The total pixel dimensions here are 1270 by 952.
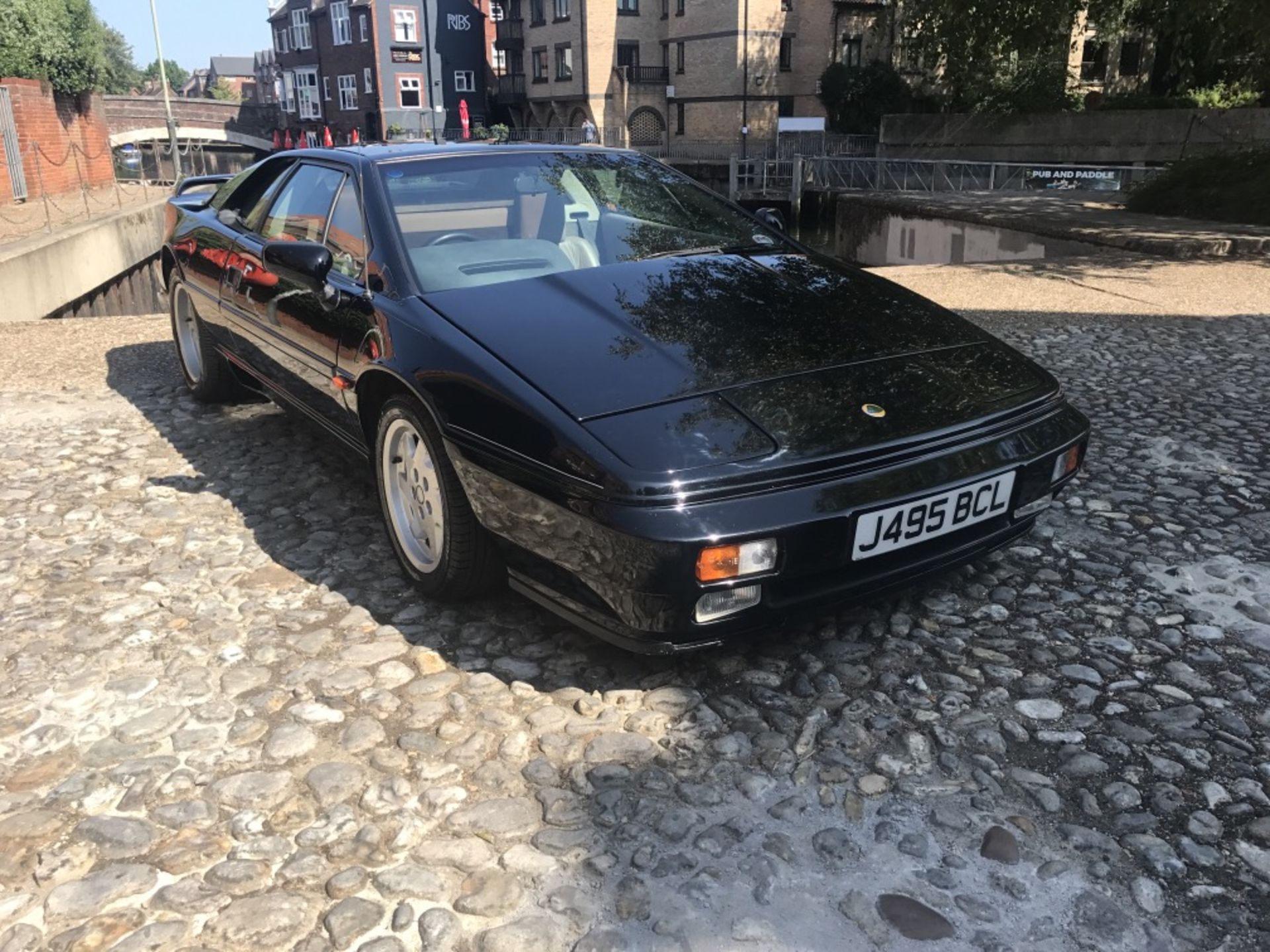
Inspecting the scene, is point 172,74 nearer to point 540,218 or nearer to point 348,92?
point 348,92

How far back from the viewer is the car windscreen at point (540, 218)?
3.61m

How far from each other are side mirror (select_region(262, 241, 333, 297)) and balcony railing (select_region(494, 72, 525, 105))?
5864 cm

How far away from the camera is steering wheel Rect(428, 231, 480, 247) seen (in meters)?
3.65

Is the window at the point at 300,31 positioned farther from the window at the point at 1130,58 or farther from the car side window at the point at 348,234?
the car side window at the point at 348,234

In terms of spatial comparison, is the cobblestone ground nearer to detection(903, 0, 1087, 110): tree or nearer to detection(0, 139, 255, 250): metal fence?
detection(0, 139, 255, 250): metal fence

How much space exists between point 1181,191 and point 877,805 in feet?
54.1

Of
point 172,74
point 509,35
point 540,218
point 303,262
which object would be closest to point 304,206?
point 303,262

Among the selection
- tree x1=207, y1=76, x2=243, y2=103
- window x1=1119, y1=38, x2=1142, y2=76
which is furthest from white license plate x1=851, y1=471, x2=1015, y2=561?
tree x1=207, y1=76, x2=243, y2=103

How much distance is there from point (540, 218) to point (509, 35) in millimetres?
60092

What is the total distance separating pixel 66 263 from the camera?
39.2 ft

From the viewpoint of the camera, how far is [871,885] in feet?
7.00

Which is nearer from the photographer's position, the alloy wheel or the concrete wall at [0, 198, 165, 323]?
the alloy wheel

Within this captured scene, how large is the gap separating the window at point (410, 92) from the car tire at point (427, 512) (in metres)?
62.4

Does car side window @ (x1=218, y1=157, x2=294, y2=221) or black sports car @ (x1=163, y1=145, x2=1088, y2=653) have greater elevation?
car side window @ (x1=218, y1=157, x2=294, y2=221)
